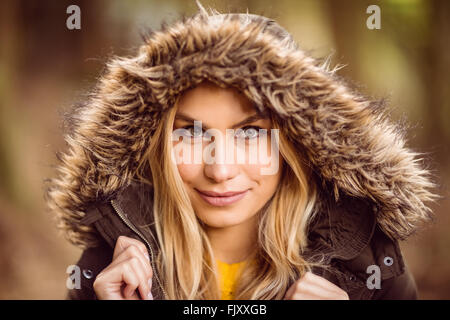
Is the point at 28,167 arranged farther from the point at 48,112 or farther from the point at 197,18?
the point at 197,18

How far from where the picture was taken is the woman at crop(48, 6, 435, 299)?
857 millimetres

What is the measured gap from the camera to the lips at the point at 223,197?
951 mm

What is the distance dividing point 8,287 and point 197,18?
1.21m

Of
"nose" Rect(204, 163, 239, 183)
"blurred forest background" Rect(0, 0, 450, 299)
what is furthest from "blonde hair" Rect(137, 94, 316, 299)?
"blurred forest background" Rect(0, 0, 450, 299)

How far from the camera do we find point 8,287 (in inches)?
59.8

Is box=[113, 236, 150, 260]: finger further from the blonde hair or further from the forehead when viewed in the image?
the forehead

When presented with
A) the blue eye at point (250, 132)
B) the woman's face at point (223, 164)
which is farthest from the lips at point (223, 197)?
the blue eye at point (250, 132)

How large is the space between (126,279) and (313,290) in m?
0.40

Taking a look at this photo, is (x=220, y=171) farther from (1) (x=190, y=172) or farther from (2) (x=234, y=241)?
(2) (x=234, y=241)

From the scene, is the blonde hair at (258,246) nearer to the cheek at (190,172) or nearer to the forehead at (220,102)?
the cheek at (190,172)
